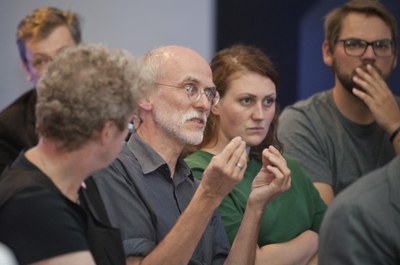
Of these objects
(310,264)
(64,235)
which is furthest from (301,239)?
(64,235)

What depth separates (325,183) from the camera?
375 cm

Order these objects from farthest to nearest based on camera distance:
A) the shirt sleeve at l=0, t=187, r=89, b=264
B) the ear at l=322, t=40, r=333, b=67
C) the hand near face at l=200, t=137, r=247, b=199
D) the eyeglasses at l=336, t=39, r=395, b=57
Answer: the ear at l=322, t=40, r=333, b=67 < the eyeglasses at l=336, t=39, r=395, b=57 < the hand near face at l=200, t=137, r=247, b=199 < the shirt sleeve at l=0, t=187, r=89, b=264

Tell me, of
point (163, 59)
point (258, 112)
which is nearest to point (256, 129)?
point (258, 112)

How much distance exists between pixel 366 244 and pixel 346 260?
5cm

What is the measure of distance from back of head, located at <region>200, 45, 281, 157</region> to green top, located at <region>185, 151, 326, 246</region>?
0.35 ft

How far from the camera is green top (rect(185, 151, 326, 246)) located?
3089 millimetres

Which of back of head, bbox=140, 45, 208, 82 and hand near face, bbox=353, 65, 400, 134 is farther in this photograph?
hand near face, bbox=353, 65, 400, 134

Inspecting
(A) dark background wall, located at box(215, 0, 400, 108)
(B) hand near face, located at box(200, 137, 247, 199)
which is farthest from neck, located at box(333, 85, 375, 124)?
(B) hand near face, located at box(200, 137, 247, 199)

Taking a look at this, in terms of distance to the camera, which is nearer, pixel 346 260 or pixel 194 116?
pixel 346 260

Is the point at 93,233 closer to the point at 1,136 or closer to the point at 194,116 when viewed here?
the point at 194,116

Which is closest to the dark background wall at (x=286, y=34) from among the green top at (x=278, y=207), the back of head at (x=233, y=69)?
the back of head at (x=233, y=69)

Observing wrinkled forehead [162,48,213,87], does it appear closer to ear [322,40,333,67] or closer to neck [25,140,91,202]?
neck [25,140,91,202]

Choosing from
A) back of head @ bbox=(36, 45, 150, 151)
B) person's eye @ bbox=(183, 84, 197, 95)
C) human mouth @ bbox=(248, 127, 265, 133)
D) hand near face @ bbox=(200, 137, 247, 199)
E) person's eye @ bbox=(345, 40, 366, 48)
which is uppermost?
back of head @ bbox=(36, 45, 150, 151)

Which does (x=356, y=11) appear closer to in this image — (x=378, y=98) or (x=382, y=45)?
(x=382, y=45)
